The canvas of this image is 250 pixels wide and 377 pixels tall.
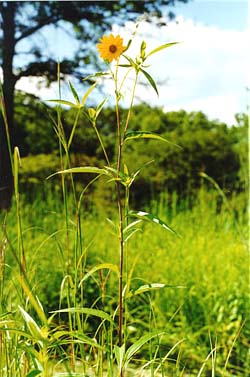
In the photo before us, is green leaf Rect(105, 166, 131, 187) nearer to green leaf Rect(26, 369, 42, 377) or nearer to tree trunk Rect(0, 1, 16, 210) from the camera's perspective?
green leaf Rect(26, 369, 42, 377)

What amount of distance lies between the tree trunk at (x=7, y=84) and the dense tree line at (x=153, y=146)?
23 cm

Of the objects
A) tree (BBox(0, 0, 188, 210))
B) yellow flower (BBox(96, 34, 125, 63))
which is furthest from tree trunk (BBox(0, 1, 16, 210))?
yellow flower (BBox(96, 34, 125, 63))

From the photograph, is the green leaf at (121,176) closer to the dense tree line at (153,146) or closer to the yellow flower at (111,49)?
the yellow flower at (111,49)

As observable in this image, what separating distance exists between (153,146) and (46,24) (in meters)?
1.81

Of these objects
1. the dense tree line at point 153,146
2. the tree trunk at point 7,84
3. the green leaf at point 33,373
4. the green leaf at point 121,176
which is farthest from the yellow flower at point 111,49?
the dense tree line at point 153,146

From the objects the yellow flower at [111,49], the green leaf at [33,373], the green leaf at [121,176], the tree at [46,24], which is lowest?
the green leaf at [33,373]

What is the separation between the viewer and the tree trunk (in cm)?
688

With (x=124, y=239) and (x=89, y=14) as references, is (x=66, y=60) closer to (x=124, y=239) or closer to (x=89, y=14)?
(x=89, y=14)

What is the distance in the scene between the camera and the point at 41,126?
737 centimetres

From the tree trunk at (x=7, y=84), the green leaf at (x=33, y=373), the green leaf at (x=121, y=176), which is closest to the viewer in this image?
the green leaf at (x=33, y=373)

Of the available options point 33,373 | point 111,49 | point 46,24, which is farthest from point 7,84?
point 33,373

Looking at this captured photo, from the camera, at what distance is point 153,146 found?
286 inches

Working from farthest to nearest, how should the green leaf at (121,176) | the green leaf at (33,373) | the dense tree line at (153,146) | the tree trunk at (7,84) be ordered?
the dense tree line at (153,146) → the tree trunk at (7,84) → the green leaf at (121,176) → the green leaf at (33,373)

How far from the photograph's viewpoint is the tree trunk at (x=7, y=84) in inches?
271
